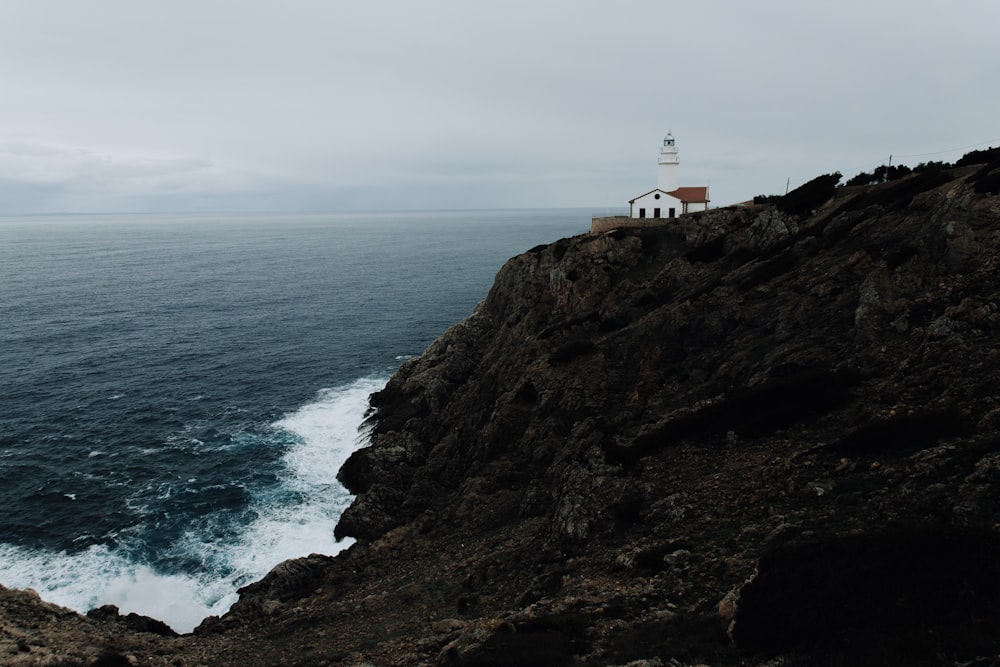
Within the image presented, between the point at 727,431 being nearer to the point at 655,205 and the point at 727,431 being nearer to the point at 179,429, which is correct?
the point at 655,205

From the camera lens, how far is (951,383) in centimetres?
1900

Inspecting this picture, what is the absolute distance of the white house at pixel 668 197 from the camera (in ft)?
220

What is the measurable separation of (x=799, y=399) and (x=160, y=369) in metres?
71.4

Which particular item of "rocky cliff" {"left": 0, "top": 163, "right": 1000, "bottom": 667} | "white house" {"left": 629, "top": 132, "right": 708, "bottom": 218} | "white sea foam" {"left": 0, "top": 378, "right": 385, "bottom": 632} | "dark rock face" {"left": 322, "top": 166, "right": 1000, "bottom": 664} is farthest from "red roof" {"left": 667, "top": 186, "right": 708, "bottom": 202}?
"white sea foam" {"left": 0, "top": 378, "right": 385, "bottom": 632}

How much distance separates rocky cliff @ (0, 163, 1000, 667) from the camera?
493 inches

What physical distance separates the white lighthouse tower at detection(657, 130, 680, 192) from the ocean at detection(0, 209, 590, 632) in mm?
40585

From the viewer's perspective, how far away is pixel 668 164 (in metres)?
69.1

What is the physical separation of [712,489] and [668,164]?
56.4 metres

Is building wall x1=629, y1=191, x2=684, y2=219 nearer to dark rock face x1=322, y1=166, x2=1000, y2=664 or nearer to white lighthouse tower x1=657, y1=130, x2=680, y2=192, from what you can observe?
white lighthouse tower x1=657, y1=130, x2=680, y2=192

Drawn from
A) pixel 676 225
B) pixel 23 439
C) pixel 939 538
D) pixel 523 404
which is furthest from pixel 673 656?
pixel 23 439

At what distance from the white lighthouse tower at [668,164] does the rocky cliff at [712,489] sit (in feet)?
83.0

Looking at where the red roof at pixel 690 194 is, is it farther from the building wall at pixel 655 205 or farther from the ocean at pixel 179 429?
the ocean at pixel 179 429

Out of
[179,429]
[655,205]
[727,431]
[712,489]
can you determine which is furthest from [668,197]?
[179,429]

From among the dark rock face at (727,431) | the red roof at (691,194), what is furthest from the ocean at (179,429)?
the red roof at (691,194)
